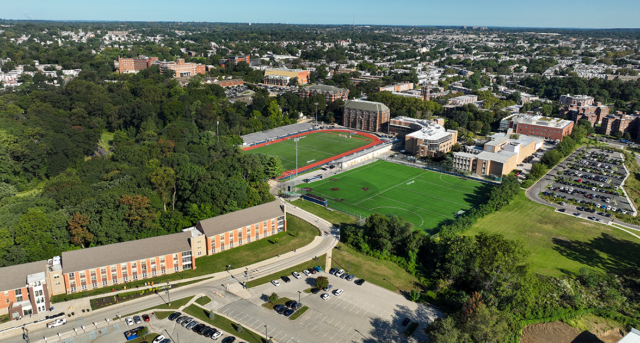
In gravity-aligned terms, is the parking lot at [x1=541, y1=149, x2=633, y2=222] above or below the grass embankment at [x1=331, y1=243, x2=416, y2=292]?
above

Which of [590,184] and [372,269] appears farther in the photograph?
[590,184]

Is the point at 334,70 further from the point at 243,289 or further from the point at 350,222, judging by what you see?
the point at 243,289

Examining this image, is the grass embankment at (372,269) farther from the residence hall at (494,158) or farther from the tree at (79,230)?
the residence hall at (494,158)

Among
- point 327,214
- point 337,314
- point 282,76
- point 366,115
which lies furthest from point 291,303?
point 282,76

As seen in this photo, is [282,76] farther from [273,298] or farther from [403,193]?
[273,298]

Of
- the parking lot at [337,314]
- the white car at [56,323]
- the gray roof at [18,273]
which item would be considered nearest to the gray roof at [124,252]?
the gray roof at [18,273]

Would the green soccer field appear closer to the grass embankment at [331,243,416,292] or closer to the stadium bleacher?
the grass embankment at [331,243,416,292]

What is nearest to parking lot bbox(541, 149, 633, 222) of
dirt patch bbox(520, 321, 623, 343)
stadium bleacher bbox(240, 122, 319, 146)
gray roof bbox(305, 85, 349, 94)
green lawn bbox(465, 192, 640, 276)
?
green lawn bbox(465, 192, 640, 276)
